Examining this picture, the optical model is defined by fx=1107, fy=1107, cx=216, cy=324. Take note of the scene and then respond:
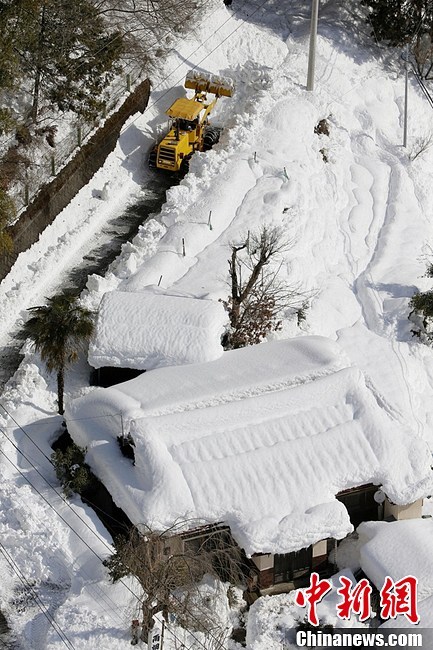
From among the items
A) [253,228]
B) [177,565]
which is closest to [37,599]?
[177,565]

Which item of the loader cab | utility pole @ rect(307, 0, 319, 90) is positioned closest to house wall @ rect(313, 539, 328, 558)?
the loader cab

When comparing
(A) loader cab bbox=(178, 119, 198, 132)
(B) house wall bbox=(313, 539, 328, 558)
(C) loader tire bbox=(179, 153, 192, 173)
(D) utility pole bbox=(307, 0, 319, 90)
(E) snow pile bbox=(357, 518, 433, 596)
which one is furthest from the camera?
(D) utility pole bbox=(307, 0, 319, 90)

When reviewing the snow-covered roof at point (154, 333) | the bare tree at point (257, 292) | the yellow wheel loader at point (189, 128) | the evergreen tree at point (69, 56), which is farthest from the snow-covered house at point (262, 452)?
the evergreen tree at point (69, 56)

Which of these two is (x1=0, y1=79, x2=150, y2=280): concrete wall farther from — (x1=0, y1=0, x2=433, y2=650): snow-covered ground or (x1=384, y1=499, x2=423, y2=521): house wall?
(x1=384, y1=499, x2=423, y2=521): house wall

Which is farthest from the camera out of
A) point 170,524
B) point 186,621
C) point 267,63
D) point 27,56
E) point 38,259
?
point 267,63

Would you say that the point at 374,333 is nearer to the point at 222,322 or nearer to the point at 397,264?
the point at 397,264

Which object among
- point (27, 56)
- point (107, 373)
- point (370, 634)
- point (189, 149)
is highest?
point (27, 56)

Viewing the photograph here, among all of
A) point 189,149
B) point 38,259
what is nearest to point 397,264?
point 189,149
